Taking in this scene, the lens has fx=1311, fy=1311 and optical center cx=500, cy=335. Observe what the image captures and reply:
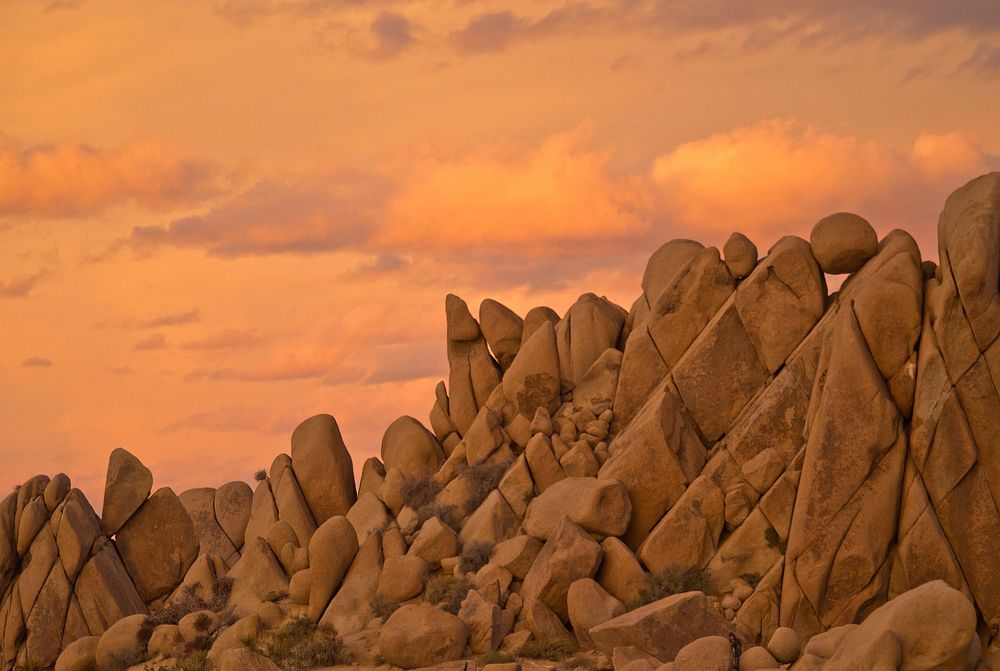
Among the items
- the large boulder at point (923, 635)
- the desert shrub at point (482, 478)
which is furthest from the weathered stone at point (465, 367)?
the large boulder at point (923, 635)

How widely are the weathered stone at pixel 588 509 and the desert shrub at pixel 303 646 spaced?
25.2 feet

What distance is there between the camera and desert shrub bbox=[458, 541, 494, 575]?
4478cm

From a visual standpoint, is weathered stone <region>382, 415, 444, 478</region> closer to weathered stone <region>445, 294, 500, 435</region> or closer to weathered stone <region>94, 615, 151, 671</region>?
weathered stone <region>445, 294, 500, 435</region>

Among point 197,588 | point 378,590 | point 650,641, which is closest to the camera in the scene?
point 650,641

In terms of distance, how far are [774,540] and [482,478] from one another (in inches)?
492

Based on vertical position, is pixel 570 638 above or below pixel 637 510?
below

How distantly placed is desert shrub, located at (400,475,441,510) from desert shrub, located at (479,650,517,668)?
38.2 ft

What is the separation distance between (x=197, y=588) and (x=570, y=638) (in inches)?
713

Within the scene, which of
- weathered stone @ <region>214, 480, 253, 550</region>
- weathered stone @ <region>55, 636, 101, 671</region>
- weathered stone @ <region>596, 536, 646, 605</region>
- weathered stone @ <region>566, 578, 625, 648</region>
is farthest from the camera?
weathered stone @ <region>214, 480, 253, 550</region>

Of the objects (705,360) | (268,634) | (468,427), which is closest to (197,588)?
(268,634)

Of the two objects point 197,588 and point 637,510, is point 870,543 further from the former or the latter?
point 197,588

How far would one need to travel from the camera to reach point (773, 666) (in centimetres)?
3216

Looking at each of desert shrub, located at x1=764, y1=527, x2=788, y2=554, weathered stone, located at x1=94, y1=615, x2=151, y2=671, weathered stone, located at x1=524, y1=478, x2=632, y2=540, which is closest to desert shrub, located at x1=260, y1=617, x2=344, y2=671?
weathered stone, located at x1=94, y1=615, x2=151, y2=671

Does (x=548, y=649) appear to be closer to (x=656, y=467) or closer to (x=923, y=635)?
(x=656, y=467)
